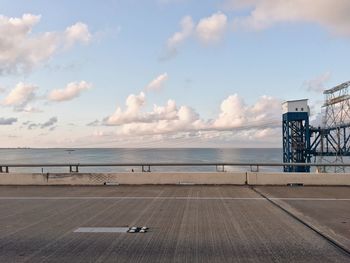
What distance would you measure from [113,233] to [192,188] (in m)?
7.59

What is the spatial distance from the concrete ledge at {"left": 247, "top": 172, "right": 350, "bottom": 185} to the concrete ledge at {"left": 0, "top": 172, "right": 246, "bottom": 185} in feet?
1.64

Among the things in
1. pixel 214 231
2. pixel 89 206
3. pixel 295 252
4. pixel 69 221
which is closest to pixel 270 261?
pixel 295 252

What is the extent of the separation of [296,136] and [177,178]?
39904 millimetres

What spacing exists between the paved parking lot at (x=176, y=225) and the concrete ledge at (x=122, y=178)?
1976 mm

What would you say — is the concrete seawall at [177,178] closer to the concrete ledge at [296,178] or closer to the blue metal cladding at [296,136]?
the concrete ledge at [296,178]

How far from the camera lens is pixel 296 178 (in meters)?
15.9

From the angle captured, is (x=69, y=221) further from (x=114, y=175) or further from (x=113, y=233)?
(x=114, y=175)

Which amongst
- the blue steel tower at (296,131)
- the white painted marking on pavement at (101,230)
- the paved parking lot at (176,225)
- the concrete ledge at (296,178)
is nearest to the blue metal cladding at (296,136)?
the blue steel tower at (296,131)

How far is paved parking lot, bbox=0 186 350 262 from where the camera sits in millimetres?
6246

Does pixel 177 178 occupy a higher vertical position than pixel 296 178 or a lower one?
higher

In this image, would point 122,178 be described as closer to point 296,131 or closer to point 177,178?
point 177,178

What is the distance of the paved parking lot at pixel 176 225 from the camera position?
6246mm

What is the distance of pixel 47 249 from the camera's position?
6.54 meters

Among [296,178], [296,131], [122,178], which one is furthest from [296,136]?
[122,178]
